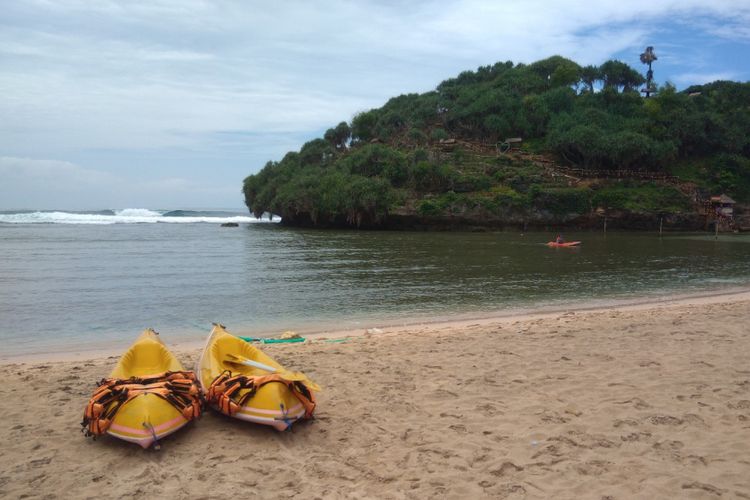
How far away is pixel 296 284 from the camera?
17.8 m

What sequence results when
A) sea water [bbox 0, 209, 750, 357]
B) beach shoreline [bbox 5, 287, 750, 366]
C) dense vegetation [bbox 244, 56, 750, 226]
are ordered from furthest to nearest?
dense vegetation [bbox 244, 56, 750, 226], sea water [bbox 0, 209, 750, 357], beach shoreline [bbox 5, 287, 750, 366]

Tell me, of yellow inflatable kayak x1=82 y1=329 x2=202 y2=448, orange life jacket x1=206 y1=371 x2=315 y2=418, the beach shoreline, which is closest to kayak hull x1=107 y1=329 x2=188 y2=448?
yellow inflatable kayak x1=82 y1=329 x2=202 y2=448

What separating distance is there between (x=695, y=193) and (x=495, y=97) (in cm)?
2374

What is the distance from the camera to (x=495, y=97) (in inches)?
2502

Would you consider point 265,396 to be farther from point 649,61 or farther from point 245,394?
point 649,61

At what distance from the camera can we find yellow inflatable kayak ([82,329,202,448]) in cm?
539

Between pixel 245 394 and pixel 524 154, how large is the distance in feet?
188

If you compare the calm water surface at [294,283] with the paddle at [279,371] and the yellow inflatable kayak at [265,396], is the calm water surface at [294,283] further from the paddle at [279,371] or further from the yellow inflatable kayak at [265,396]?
the yellow inflatable kayak at [265,396]

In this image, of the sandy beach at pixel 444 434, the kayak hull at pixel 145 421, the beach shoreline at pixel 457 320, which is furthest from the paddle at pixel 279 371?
the beach shoreline at pixel 457 320

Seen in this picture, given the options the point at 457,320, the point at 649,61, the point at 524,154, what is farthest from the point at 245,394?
the point at 649,61

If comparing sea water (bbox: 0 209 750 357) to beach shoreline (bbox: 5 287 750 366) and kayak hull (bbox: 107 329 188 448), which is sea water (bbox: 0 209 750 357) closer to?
beach shoreline (bbox: 5 287 750 366)

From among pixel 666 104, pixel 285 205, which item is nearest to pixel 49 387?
pixel 285 205

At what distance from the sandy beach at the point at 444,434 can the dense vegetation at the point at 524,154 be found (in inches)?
1540

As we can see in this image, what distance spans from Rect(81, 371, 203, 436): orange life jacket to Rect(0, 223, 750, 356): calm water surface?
477 cm
